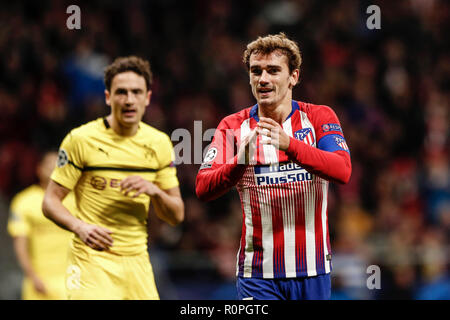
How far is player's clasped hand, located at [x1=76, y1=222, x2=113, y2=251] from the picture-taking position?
15.0 feet

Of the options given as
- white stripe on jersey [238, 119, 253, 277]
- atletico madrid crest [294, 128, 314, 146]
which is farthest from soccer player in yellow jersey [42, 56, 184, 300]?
atletico madrid crest [294, 128, 314, 146]

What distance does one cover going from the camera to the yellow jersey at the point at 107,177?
4965 mm

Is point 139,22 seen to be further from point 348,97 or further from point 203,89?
point 348,97

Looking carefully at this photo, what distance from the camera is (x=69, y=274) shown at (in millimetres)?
4973

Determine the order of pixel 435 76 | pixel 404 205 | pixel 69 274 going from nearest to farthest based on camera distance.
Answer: pixel 69 274
pixel 404 205
pixel 435 76

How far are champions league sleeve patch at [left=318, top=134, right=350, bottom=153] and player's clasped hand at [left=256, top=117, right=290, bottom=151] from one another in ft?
1.37

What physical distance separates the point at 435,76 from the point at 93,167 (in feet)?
26.4

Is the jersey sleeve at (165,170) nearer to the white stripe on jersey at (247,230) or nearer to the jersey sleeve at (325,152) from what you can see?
the white stripe on jersey at (247,230)

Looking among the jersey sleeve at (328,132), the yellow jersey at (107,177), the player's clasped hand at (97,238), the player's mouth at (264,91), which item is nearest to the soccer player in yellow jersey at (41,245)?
the yellow jersey at (107,177)

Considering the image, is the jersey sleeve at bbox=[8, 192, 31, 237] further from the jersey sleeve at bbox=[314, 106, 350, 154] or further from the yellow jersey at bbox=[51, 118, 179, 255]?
the jersey sleeve at bbox=[314, 106, 350, 154]

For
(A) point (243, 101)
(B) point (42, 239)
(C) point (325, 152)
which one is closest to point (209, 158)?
(C) point (325, 152)

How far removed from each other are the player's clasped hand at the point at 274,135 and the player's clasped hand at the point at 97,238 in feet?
4.97

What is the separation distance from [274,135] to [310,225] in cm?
75
